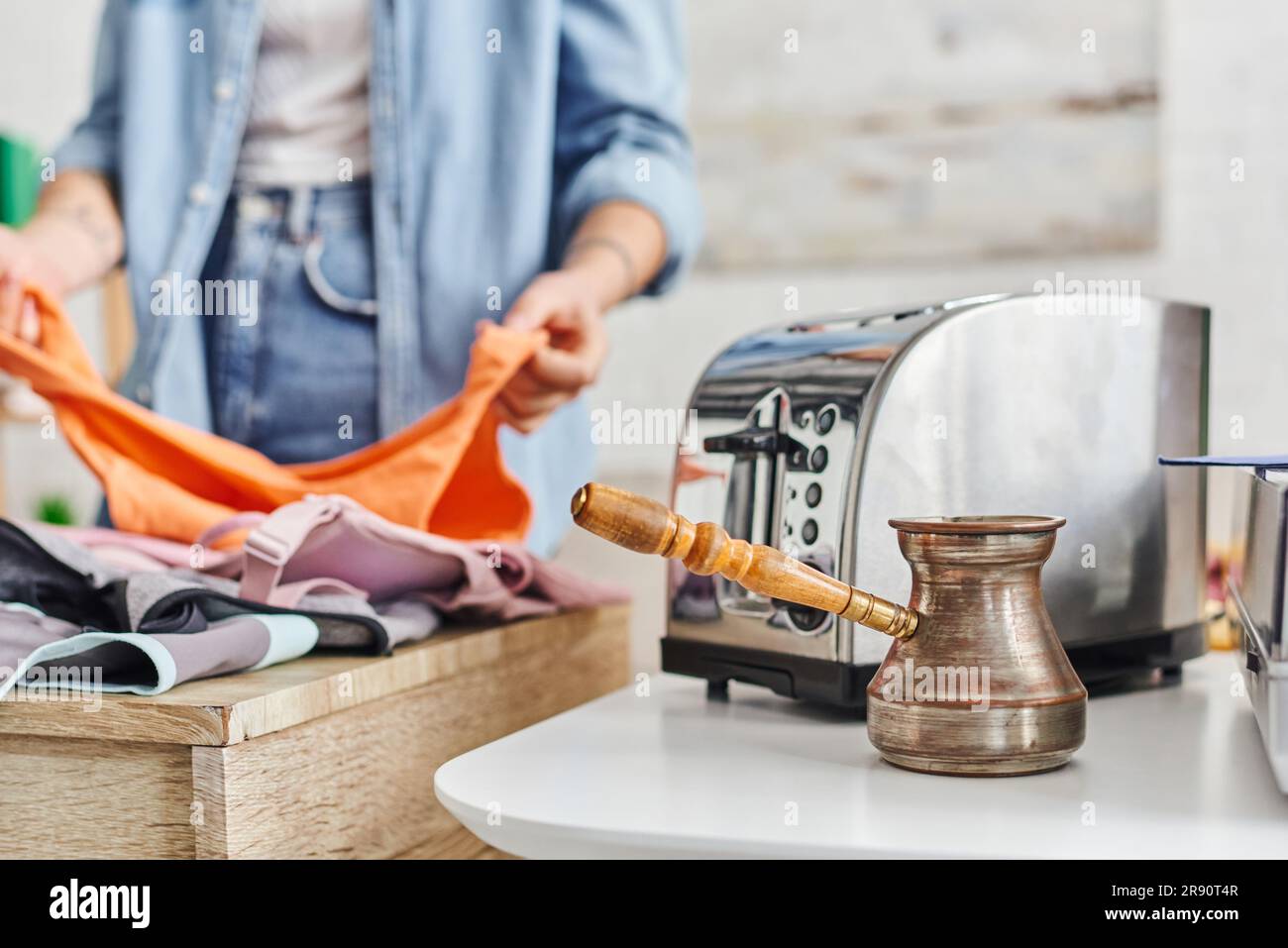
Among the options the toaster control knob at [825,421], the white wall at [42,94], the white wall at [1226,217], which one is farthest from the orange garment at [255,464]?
the white wall at [42,94]

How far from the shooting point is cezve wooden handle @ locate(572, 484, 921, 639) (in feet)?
A: 1.75

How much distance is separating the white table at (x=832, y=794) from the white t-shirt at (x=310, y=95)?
0.68 metres

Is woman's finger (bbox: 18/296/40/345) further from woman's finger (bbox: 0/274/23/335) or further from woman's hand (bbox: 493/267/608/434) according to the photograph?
woman's hand (bbox: 493/267/608/434)

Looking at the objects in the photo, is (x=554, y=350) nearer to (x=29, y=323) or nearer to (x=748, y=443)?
(x=748, y=443)

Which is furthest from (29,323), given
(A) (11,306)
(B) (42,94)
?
(B) (42,94)

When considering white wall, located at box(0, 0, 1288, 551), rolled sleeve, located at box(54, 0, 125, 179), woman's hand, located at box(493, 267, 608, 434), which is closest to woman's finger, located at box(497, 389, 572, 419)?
woman's hand, located at box(493, 267, 608, 434)

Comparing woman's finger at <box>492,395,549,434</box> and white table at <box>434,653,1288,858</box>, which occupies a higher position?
woman's finger at <box>492,395,549,434</box>

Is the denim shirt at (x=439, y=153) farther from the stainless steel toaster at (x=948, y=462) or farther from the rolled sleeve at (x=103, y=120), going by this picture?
the stainless steel toaster at (x=948, y=462)

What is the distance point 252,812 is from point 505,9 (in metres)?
0.85

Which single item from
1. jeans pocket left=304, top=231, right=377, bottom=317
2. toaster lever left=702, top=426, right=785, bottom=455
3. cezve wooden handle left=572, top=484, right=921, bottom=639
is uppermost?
jeans pocket left=304, top=231, right=377, bottom=317

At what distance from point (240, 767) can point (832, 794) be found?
0.29m

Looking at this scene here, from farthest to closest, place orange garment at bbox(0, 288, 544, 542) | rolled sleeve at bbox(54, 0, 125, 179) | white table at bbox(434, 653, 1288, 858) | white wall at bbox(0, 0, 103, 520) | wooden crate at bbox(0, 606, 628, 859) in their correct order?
white wall at bbox(0, 0, 103, 520) < rolled sleeve at bbox(54, 0, 125, 179) < orange garment at bbox(0, 288, 544, 542) < wooden crate at bbox(0, 606, 628, 859) < white table at bbox(434, 653, 1288, 858)

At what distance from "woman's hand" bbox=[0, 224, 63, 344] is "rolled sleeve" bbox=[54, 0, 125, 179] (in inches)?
8.3
